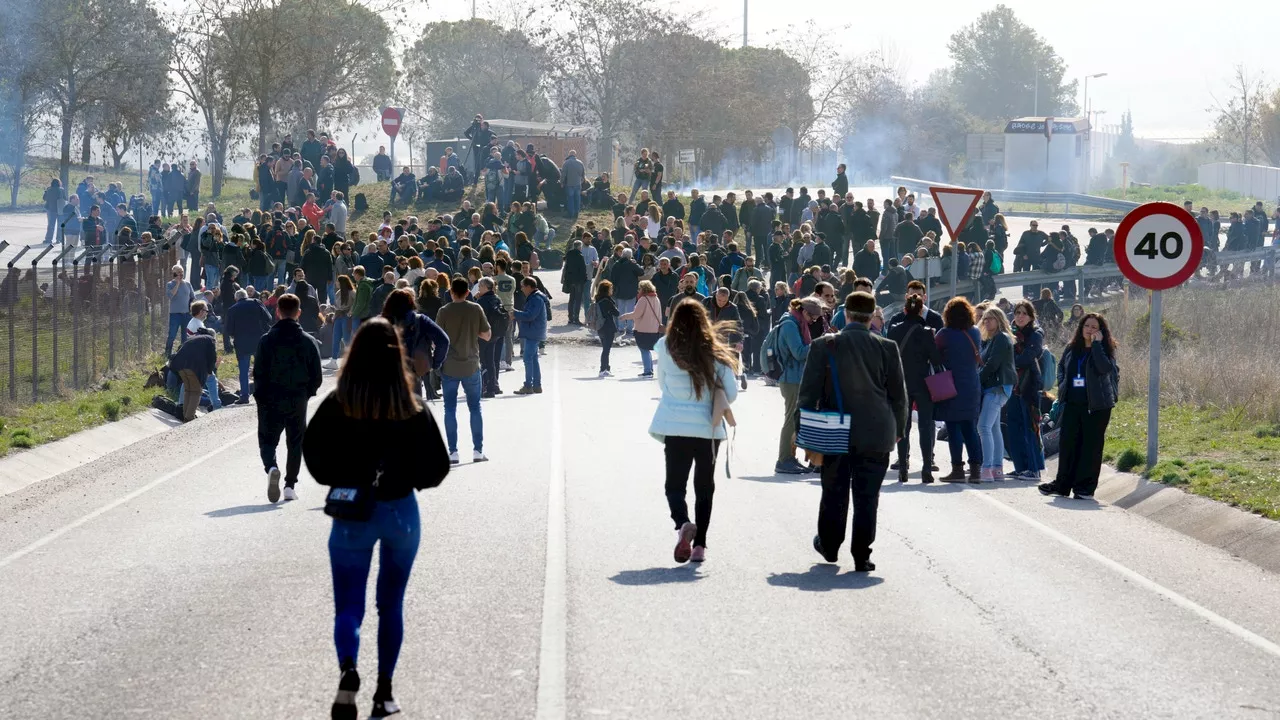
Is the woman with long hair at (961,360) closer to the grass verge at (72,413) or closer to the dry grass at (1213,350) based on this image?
the dry grass at (1213,350)

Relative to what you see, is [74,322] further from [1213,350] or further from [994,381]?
[1213,350]

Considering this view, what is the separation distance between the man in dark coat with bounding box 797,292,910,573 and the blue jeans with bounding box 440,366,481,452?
601cm

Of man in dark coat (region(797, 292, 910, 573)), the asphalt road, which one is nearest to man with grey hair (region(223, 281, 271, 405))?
the asphalt road

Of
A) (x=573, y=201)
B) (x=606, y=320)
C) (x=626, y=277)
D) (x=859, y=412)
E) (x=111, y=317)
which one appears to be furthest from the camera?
(x=573, y=201)

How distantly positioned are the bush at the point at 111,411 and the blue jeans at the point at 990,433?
10560 millimetres

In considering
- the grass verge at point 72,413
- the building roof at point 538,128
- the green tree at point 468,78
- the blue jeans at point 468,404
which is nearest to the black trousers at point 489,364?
the grass verge at point 72,413

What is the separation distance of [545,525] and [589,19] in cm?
5990

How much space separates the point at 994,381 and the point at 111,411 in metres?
10.9

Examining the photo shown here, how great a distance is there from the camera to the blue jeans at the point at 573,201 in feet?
143

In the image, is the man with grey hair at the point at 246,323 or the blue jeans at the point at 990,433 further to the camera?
the man with grey hair at the point at 246,323

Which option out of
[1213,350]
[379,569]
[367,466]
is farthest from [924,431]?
[1213,350]

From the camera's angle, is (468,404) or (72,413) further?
(72,413)

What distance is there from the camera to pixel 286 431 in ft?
44.6

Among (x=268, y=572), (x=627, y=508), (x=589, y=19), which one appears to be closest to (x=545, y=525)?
(x=627, y=508)
